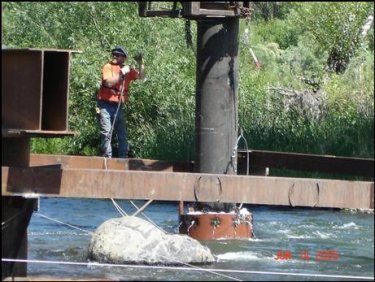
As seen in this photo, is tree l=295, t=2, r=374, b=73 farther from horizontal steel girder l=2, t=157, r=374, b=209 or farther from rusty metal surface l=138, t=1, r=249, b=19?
horizontal steel girder l=2, t=157, r=374, b=209

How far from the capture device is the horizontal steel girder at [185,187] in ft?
20.9

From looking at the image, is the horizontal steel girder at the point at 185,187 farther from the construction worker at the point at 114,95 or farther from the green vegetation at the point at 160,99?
the green vegetation at the point at 160,99

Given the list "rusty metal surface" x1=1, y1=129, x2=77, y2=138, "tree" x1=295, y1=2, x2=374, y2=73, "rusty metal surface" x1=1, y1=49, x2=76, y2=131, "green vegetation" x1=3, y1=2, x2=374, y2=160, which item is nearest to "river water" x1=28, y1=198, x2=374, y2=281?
"rusty metal surface" x1=1, y1=129, x2=77, y2=138

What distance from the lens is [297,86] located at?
26.7 m

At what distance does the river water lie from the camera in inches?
395

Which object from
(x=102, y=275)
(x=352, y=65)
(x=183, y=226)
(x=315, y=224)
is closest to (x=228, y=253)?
(x=183, y=226)

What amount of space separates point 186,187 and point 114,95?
7.71 meters

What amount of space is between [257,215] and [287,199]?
9641mm

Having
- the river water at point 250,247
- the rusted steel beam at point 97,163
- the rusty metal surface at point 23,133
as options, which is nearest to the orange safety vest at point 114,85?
the river water at point 250,247

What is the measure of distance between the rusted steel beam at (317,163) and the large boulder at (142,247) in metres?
1.07

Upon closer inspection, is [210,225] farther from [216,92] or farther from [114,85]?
[114,85]

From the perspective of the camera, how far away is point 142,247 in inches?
422

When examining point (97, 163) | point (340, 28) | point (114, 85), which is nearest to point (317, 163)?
point (97, 163)

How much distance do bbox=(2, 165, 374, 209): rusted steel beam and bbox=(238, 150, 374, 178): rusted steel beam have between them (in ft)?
5.95
